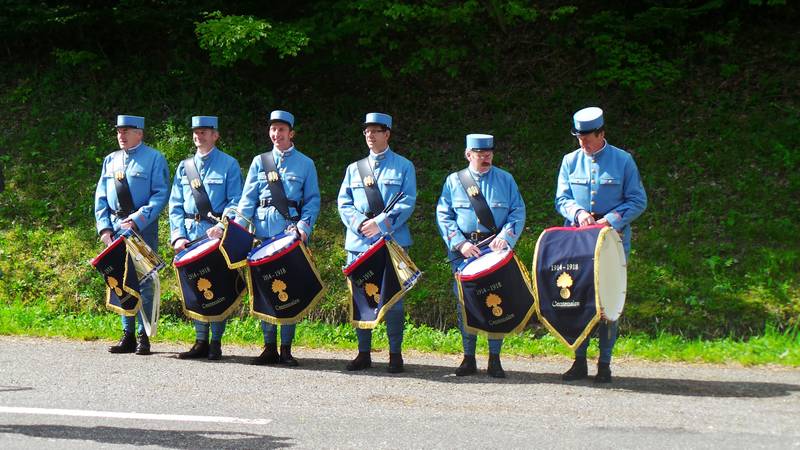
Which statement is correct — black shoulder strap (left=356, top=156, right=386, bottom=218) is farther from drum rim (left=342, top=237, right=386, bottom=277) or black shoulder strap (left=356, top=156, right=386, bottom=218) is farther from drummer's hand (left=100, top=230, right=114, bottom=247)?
drummer's hand (left=100, top=230, right=114, bottom=247)

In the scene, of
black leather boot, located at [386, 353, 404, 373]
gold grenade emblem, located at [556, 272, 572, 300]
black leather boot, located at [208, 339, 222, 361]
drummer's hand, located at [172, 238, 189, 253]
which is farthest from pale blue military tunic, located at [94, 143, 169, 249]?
gold grenade emblem, located at [556, 272, 572, 300]

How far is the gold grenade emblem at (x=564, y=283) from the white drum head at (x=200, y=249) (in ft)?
10.1

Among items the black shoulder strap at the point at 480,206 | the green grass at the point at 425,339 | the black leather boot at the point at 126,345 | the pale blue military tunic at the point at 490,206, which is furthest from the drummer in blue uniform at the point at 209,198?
the black shoulder strap at the point at 480,206

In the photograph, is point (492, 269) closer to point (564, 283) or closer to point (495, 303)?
point (495, 303)

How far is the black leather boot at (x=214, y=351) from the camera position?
8797 mm

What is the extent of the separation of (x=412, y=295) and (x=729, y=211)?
402 cm

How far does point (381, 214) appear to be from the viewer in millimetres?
8375

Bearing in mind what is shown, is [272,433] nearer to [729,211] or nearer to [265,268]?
[265,268]

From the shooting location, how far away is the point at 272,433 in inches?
236

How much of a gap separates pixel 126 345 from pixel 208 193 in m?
1.67

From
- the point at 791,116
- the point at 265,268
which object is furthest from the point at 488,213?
the point at 791,116

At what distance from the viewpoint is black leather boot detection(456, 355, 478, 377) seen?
26.3 feet

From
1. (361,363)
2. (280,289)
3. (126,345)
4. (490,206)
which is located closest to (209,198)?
(280,289)

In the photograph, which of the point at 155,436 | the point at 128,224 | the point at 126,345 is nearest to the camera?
the point at 155,436
